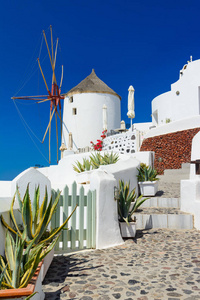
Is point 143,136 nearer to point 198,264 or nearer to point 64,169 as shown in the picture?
point 64,169

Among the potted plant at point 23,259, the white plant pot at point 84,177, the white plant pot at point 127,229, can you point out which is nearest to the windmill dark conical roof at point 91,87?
the white plant pot at point 84,177

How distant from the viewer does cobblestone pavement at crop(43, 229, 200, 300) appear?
335cm

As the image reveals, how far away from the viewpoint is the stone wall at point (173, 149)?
15.8 metres

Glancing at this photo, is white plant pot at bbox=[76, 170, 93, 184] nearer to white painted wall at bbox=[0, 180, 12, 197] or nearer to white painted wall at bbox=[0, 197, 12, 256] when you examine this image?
white painted wall at bbox=[0, 180, 12, 197]

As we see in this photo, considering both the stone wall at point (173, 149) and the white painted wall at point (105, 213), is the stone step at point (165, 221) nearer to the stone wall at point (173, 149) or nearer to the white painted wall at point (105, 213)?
the white painted wall at point (105, 213)

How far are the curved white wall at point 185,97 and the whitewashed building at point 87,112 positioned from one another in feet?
30.0

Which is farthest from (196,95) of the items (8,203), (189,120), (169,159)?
(8,203)

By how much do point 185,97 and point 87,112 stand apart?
42.7ft

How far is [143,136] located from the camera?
20062mm

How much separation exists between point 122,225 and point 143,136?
14663 millimetres

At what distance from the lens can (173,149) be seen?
16.3 meters

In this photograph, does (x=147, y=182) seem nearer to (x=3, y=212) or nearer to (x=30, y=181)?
(x=30, y=181)

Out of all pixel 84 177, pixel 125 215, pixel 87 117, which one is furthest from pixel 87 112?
pixel 125 215

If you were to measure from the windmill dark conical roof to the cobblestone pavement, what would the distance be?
27088 mm
